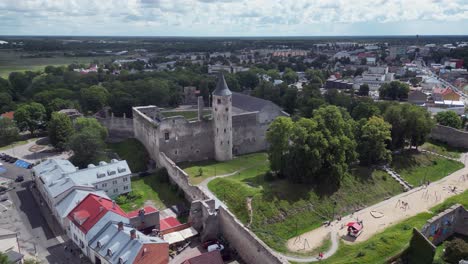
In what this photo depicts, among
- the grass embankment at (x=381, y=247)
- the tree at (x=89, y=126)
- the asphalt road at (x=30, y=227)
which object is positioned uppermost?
the tree at (x=89, y=126)

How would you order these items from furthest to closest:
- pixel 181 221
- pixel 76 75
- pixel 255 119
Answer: pixel 76 75 → pixel 255 119 → pixel 181 221

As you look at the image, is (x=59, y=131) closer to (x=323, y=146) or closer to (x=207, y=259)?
(x=207, y=259)

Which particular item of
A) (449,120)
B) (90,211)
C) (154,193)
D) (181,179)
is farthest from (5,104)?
(449,120)

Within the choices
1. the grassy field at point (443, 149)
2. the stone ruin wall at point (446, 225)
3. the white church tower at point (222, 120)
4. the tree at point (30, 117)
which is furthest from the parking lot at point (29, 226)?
the grassy field at point (443, 149)

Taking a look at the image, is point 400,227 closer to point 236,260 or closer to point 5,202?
point 236,260

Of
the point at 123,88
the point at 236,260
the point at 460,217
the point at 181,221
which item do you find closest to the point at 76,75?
the point at 123,88

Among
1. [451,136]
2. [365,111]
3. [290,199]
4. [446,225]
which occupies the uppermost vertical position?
[365,111]

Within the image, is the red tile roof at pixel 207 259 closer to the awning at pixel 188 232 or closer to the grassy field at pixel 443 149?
the awning at pixel 188 232
